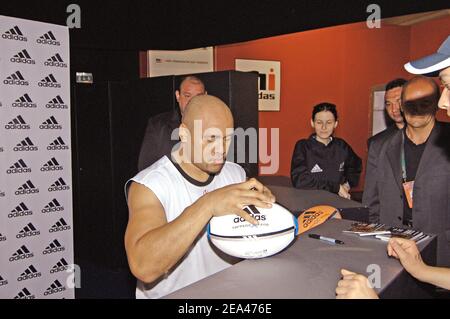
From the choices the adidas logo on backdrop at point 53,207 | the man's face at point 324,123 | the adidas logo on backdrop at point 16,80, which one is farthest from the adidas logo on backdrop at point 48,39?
the man's face at point 324,123

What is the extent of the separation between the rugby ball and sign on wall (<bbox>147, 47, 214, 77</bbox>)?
4540 mm

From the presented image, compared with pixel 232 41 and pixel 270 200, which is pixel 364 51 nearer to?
pixel 232 41

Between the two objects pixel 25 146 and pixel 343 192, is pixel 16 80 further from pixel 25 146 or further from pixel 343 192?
pixel 343 192

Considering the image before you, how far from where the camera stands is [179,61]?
580 cm

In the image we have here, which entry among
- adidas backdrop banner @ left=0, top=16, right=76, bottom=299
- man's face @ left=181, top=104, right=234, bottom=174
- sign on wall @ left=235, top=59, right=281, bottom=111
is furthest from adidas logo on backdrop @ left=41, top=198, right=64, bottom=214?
sign on wall @ left=235, top=59, right=281, bottom=111

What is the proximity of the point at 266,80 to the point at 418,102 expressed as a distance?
3998mm

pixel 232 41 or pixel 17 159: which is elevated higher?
pixel 232 41

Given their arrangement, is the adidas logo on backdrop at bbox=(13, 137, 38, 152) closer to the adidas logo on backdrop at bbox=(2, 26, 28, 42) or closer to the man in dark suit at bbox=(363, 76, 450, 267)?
the adidas logo on backdrop at bbox=(2, 26, 28, 42)

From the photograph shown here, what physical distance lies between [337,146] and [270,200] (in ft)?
8.37

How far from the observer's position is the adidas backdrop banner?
10.8 ft

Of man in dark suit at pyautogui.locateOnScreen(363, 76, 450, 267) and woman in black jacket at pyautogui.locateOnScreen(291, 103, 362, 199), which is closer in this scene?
man in dark suit at pyautogui.locateOnScreen(363, 76, 450, 267)

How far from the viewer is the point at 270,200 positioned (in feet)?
4.52

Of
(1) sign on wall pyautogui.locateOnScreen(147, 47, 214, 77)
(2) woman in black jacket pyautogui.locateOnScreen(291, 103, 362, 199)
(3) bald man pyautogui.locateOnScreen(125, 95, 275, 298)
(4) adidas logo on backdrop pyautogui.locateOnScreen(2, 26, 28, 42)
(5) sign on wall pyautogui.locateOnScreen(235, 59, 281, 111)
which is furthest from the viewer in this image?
(5) sign on wall pyautogui.locateOnScreen(235, 59, 281, 111)

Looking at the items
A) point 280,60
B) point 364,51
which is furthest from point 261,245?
point 364,51
